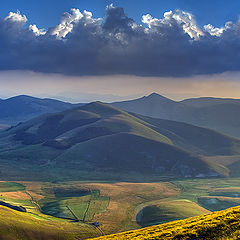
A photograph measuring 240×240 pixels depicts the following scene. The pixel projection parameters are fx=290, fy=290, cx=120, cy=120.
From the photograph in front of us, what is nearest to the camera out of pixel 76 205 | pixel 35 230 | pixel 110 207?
pixel 35 230

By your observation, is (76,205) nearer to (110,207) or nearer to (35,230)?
(110,207)

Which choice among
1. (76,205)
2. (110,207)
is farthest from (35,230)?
(110,207)

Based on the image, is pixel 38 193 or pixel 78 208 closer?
pixel 78 208

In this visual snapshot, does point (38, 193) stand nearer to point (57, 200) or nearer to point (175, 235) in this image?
point (57, 200)

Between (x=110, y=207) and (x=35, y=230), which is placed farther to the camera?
(x=110, y=207)

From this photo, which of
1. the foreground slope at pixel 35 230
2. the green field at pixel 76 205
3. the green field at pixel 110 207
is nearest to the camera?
the foreground slope at pixel 35 230

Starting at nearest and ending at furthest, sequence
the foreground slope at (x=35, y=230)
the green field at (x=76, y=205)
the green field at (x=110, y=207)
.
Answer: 1. the foreground slope at (x=35, y=230)
2. the green field at (x=110, y=207)
3. the green field at (x=76, y=205)

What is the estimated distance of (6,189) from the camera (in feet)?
653

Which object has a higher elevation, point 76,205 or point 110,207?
point 110,207

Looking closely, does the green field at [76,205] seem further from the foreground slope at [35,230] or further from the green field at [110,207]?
the foreground slope at [35,230]

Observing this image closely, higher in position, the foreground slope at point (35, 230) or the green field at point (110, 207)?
the foreground slope at point (35, 230)

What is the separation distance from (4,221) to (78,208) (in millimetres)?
62671

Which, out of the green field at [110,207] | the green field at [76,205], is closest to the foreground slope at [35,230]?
the green field at [110,207]

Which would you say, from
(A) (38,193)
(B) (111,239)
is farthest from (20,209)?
(B) (111,239)
